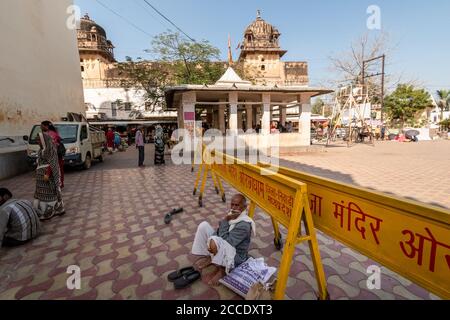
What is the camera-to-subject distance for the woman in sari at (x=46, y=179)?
444 cm

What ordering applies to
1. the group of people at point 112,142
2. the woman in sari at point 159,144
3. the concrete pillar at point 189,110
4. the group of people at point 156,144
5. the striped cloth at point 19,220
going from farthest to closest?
the group of people at point 112,142 → the concrete pillar at point 189,110 → the woman in sari at point 159,144 → the group of people at point 156,144 → the striped cloth at point 19,220

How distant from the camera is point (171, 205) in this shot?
5336 mm

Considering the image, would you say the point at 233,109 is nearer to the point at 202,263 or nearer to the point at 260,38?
the point at 202,263

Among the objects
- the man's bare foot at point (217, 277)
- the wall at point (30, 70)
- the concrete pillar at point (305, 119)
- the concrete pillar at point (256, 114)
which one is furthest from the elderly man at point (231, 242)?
the concrete pillar at point (256, 114)

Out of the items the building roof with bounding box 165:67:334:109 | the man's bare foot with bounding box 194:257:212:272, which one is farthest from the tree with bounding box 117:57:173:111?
the man's bare foot with bounding box 194:257:212:272

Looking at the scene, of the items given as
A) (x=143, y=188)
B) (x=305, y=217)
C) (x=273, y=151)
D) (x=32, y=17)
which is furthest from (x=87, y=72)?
(x=305, y=217)

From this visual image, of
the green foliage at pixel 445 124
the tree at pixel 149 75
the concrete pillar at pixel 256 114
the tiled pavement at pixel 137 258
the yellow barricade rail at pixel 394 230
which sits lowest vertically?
the tiled pavement at pixel 137 258

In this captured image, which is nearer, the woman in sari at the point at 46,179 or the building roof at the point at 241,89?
the woman in sari at the point at 46,179

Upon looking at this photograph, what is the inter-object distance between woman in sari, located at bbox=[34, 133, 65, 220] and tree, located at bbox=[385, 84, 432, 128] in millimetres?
40514

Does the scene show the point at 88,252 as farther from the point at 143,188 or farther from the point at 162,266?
the point at 143,188

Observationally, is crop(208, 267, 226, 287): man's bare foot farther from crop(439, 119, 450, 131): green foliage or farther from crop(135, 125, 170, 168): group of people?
crop(439, 119, 450, 131): green foliage

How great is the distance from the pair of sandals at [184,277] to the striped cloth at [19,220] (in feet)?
8.22

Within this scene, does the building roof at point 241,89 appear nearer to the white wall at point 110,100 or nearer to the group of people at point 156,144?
the group of people at point 156,144

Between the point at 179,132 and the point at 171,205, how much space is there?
931 cm
